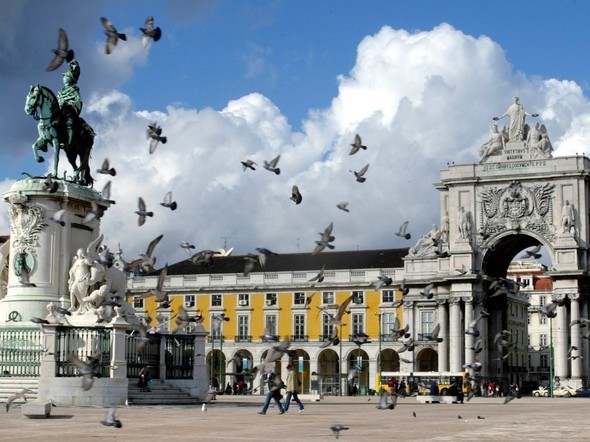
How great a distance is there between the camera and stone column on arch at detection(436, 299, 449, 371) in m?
96.1

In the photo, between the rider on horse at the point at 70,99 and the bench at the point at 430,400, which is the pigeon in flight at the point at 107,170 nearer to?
the rider on horse at the point at 70,99

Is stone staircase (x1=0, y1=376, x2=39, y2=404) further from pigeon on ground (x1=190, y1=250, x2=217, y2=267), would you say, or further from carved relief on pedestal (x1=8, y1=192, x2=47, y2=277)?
pigeon on ground (x1=190, y1=250, x2=217, y2=267)

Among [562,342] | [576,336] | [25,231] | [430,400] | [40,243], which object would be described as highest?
[25,231]

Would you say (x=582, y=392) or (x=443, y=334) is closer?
(x=582, y=392)

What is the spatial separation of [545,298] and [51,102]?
109 m

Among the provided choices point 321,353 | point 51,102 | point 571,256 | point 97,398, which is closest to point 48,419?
point 97,398

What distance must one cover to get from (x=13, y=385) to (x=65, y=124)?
8600 millimetres

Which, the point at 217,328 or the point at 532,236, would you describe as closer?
the point at 532,236

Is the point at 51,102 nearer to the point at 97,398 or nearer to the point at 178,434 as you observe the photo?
the point at 97,398

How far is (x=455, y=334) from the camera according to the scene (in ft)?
315

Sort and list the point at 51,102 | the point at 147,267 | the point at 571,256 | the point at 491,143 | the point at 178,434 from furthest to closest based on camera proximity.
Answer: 1. the point at 491,143
2. the point at 571,256
3. the point at 51,102
4. the point at 147,267
5. the point at 178,434

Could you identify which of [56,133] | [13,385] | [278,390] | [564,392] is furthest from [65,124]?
[564,392]

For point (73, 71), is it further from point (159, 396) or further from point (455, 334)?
point (455, 334)

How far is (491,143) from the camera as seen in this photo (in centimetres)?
9938
